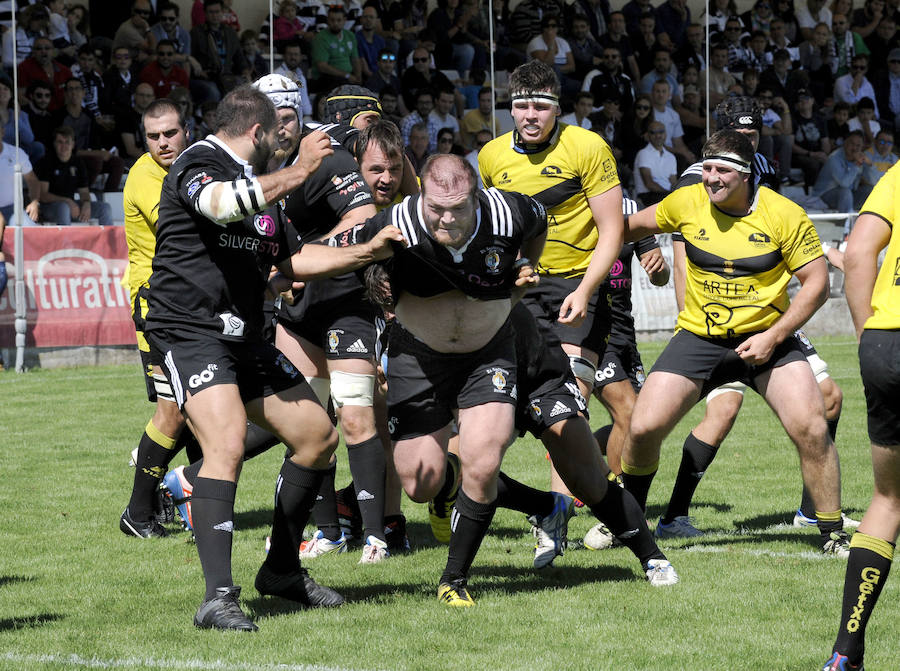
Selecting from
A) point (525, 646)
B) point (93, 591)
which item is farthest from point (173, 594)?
point (525, 646)

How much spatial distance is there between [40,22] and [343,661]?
14.2m

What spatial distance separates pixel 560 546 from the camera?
6.11 meters

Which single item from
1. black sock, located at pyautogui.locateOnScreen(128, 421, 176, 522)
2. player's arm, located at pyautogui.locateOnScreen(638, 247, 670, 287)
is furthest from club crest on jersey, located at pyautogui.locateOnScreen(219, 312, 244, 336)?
player's arm, located at pyautogui.locateOnScreen(638, 247, 670, 287)

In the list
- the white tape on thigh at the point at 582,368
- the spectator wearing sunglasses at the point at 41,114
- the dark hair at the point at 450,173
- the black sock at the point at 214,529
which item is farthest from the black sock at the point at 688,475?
the spectator wearing sunglasses at the point at 41,114

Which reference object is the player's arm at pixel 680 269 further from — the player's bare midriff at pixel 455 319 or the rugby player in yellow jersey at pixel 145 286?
the rugby player in yellow jersey at pixel 145 286

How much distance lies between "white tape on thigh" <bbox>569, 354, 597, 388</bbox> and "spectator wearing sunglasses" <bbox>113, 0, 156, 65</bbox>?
11.7 metres

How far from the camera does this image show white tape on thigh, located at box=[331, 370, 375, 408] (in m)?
6.58

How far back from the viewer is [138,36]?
57.0 feet

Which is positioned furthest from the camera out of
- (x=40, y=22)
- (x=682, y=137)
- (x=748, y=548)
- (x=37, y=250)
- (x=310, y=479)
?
(x=682, y=137)

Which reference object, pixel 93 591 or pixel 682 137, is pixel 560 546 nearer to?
pixel 93 591

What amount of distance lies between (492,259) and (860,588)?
200 cm

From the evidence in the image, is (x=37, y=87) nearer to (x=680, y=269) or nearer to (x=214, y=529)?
(x=680, y=269)

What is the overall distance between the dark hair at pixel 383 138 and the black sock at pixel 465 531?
2.05 metres

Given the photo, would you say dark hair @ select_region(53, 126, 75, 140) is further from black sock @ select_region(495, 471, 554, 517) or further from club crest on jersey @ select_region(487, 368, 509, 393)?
club crest on jersey @ select_region(487, 368, 509, 393)
